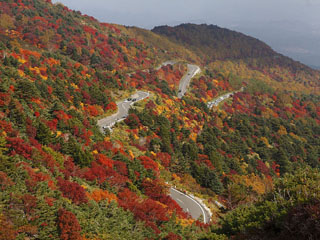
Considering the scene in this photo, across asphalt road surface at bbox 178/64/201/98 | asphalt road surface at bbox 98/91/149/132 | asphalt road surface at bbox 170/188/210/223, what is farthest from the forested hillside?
→ asphalt road surface at bbox 178/64/201/98

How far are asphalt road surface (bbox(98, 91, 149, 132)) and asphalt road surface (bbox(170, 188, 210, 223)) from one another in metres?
16.9

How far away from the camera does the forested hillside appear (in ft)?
51.0

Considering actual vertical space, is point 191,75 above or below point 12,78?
above

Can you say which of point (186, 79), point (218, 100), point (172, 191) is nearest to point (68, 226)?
point (172, 191)

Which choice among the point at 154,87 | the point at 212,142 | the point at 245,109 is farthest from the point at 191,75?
the point at 212,142

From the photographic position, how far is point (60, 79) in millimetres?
47781

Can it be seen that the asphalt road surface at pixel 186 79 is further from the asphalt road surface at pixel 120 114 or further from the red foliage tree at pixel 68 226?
the red foliage tree at pixel 68 226

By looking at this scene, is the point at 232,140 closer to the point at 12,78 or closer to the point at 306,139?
the point at 306,139

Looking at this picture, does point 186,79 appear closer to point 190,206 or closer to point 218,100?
point 218,100

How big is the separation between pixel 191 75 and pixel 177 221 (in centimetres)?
10735

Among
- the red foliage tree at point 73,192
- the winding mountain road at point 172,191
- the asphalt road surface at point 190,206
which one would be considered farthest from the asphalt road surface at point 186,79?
the red foliage tree at point 73,192

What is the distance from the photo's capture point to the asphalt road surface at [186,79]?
10320cm

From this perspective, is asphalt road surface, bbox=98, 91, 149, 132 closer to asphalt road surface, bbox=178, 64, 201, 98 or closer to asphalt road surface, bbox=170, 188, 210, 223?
asphalt road surface, bbox=170, 188, 210, 223

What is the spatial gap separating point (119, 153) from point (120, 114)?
2111cm
